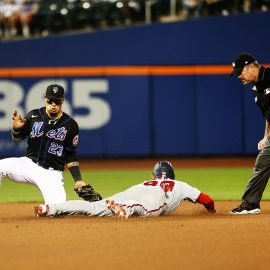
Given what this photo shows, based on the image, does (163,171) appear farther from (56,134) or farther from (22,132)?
(22,132)

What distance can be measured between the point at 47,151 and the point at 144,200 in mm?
1366

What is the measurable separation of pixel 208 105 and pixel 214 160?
1.42 meters

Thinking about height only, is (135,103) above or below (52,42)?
below

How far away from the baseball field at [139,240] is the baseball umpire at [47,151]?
459 mm

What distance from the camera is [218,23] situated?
1928cm

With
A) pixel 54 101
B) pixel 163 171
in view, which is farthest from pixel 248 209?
pixel 54 101

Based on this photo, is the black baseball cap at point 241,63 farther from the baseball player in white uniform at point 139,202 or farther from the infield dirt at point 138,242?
the infield dirt at point 138,242

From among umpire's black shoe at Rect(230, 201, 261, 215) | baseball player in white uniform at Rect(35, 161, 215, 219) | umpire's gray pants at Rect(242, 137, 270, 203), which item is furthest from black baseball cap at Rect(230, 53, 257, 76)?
umpire's black shoe at Rect(230, 201, 261, 215)

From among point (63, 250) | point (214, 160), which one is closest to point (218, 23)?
point (214, 160)

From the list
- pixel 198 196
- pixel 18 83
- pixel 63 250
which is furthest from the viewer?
pixel 18 83

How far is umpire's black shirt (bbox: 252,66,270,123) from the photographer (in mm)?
8695

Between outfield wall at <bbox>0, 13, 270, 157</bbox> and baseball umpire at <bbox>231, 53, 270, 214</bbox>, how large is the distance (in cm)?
1038

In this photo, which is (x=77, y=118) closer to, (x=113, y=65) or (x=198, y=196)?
(x=113, y=65)

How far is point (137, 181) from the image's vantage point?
1418 cm
